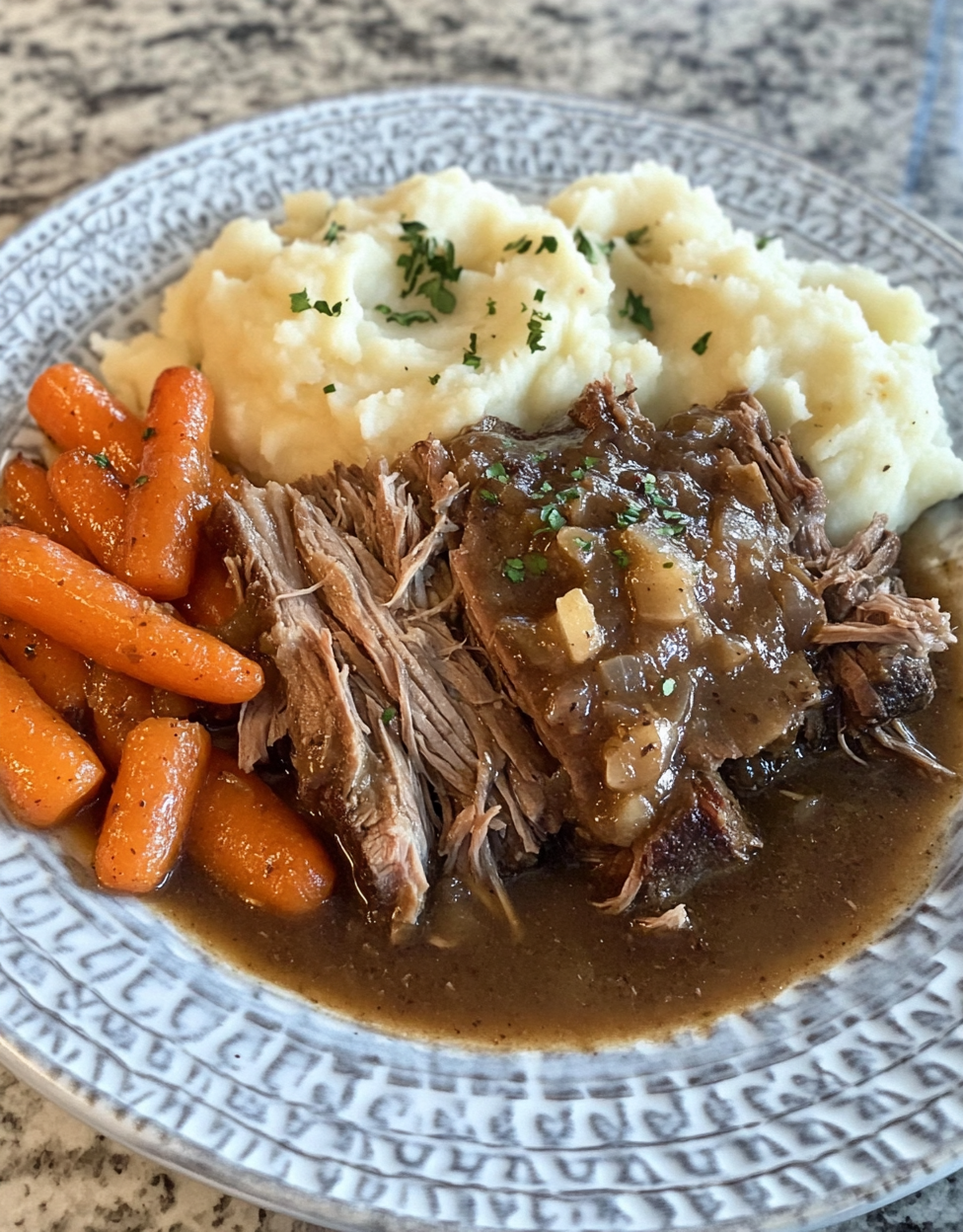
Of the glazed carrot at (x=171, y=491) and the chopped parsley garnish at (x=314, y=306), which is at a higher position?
the chopped parsley garnish at (x=314, y=306)

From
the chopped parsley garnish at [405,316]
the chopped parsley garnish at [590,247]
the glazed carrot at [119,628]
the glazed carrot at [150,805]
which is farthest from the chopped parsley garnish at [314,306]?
the glazed carrot at [150,805]

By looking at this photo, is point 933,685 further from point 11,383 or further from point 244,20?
point 244,20

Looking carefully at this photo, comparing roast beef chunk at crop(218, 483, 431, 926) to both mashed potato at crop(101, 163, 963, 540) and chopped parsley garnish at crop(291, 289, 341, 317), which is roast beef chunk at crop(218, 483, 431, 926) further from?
chopped parsley garnish at crop(291, 289, 341, 317)

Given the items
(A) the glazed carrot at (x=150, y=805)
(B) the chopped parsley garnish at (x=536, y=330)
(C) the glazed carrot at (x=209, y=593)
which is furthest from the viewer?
(B) the chopped parsley garnish at (x=536, y=330)

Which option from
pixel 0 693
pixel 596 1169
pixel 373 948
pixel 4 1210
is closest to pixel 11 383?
pixel 0 693

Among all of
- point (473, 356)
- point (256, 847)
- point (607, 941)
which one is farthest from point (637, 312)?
point (256, 847)

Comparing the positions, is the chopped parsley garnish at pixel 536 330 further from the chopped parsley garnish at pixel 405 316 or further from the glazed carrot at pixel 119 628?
the glazed carrot at pixel 119 628
